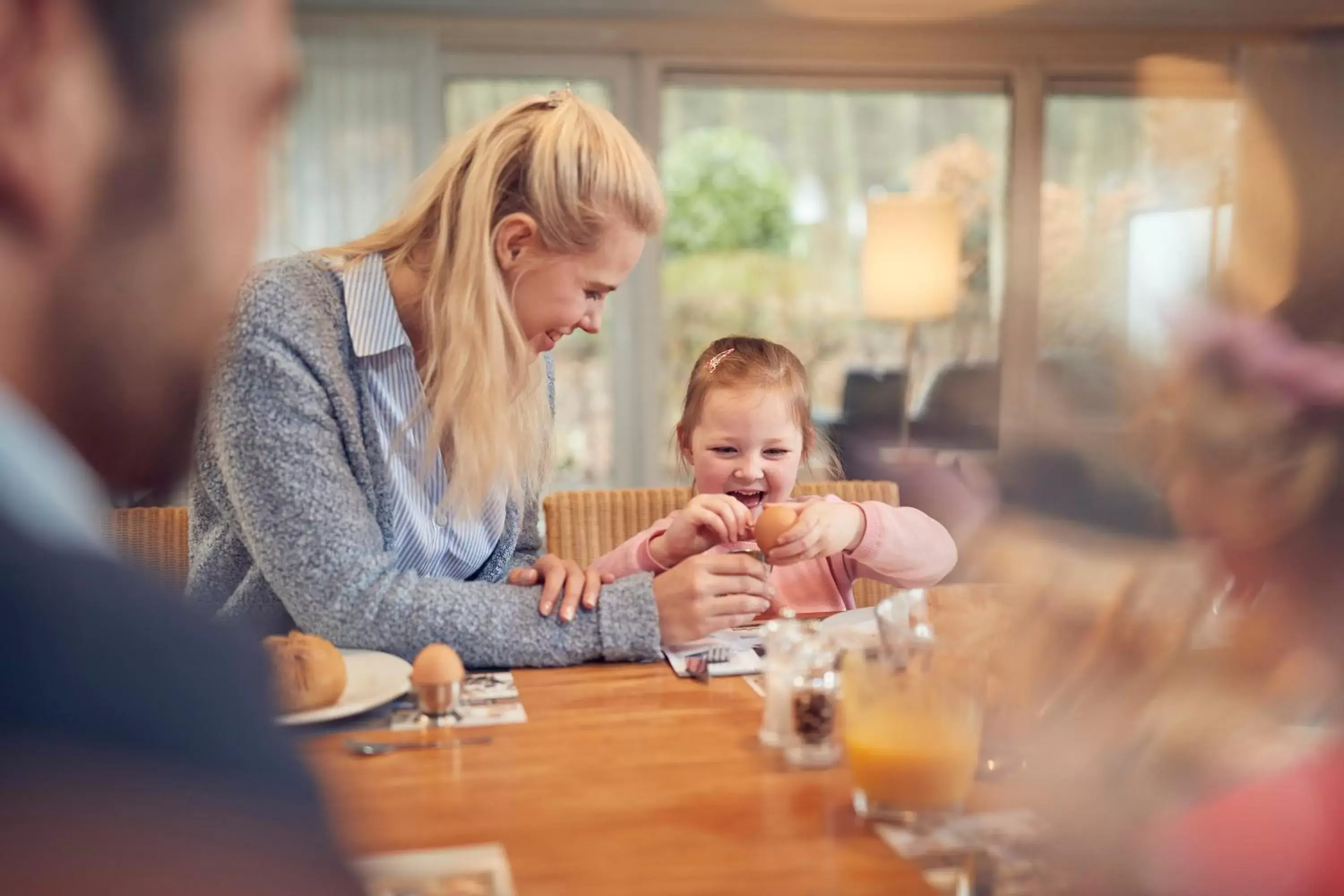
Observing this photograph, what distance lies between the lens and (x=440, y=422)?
121cm

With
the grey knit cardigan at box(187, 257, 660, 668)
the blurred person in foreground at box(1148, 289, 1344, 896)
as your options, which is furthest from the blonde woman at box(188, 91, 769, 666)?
the blurred person in foreground at box(1148, 289, 1344, 896)

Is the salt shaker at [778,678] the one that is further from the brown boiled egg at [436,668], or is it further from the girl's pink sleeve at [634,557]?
the girl's pink sleeve at [634,557]

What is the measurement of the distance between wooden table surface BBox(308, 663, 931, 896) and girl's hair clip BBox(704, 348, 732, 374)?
0.79 meters

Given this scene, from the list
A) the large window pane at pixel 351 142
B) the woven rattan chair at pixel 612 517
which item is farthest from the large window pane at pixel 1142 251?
the large window pane at pixel 351 142

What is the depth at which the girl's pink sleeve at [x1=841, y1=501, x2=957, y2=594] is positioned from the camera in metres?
1.51

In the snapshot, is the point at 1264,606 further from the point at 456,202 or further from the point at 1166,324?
the point at 456,202

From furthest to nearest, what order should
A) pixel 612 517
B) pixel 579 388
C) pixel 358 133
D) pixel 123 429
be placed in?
pixel 579 388 < pixel 358 133 < pixel 612 517 < pixel 123 429

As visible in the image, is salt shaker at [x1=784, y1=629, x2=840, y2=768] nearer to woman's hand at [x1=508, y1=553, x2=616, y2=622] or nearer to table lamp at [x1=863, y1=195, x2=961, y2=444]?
woman's hand at [x1=508, y1=553, x2=616, y2=622]

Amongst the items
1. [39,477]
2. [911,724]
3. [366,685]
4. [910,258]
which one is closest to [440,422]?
[366,685]

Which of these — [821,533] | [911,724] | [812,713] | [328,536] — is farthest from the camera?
[821,533]

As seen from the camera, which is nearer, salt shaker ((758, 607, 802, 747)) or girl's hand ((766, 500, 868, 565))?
salt shaker ((758, 607, 802, 747))

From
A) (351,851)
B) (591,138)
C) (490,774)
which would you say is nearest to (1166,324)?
(351,851)

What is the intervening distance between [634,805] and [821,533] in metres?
0.65

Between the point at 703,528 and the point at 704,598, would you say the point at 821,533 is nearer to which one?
the point at 703,528
